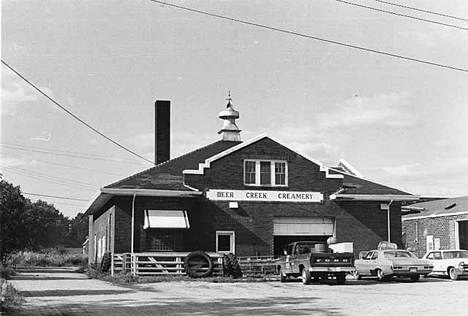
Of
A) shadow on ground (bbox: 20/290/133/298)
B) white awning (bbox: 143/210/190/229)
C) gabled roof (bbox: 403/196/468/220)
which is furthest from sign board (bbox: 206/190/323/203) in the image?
gabled roof (bbox: 403/196/468/220)

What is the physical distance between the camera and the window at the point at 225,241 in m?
34.1

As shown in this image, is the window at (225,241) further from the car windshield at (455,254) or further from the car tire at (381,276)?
the car windshield at (455,254)

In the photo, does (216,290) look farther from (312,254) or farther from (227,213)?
(227,213)

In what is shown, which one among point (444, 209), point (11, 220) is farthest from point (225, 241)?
point (11, 220)

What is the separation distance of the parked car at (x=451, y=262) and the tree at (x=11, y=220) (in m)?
26.0

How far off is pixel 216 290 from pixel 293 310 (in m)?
7.69

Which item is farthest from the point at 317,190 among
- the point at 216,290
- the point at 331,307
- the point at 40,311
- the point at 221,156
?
the point at 40,311

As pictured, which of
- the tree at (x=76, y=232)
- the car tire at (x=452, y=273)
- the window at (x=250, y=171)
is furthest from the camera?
the tree at (x=76, y=232)

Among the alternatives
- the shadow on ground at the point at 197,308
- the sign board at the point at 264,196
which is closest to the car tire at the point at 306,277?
the shadow on ground at the point at 197,308

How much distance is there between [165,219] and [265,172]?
17.9ft

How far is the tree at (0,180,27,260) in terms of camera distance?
46.4 metres

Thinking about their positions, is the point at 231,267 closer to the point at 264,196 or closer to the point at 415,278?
the point at 264,196

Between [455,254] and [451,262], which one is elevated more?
[455,254]

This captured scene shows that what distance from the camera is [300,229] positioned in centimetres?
3531
